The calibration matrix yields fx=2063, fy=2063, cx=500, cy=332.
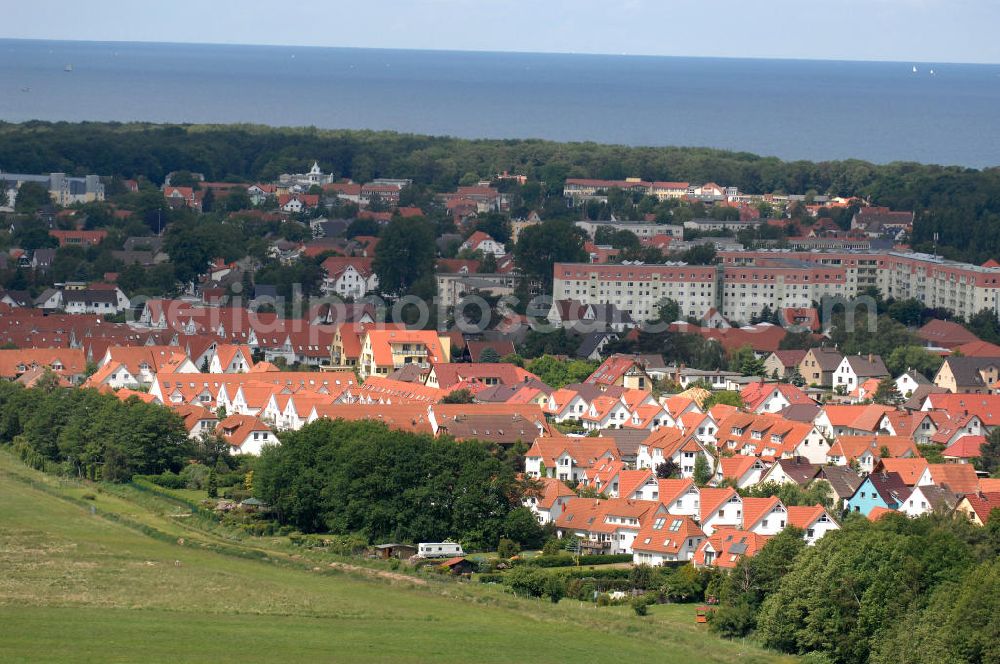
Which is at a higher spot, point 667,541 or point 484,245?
point 484,245

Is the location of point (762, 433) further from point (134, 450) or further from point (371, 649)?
point (371, 649)

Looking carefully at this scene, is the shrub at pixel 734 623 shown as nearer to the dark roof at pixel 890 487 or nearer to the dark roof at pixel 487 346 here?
the dark roof at pixel 890 487

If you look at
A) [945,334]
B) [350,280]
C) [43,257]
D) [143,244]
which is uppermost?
[143,244]

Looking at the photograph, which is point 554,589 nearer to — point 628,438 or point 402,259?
point 628,438

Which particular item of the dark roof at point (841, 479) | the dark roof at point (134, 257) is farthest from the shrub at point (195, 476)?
the dark roof at point (134, 257)

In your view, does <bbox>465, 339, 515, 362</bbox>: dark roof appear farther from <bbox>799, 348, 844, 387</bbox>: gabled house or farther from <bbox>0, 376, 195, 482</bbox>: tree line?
<bbox>0, 376, 195, 482</bbox>: tree line

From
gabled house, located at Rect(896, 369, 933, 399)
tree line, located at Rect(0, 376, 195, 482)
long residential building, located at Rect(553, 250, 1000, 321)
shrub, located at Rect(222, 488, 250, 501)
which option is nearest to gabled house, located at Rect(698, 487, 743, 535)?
shrub, located at Rect(222, 488, 250, 501)

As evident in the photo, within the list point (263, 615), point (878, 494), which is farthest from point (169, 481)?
point (878, 494)
